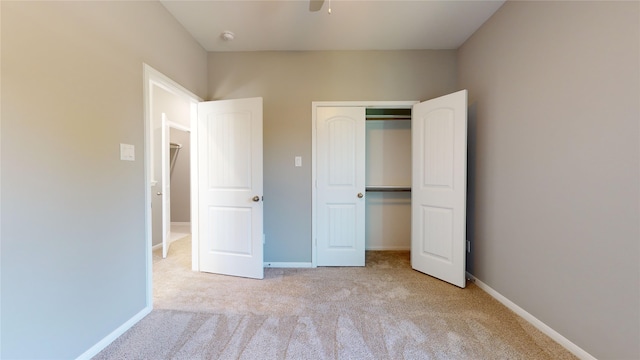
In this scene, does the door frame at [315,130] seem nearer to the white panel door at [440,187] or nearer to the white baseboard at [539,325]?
the white panel door at [440,187]

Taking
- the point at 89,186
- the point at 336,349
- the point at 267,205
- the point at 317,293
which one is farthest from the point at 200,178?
the point at 336,349

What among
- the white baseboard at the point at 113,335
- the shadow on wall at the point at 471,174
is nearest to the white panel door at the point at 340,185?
the shadow on wall at the point at 471,174

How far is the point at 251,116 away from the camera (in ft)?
8.46

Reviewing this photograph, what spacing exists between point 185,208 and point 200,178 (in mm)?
2866

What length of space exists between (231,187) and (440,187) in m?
2.26

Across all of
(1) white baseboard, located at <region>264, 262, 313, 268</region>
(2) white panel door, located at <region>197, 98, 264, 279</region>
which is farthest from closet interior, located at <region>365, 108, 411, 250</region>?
(2) white panel door, located at <region>197, 98, 264, 279</region>

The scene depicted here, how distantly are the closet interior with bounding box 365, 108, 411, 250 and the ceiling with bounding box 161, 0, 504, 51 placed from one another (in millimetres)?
1151

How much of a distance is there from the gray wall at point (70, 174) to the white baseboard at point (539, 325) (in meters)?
3.01

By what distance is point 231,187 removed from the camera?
8.71 ft

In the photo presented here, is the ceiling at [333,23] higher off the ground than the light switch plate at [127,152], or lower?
higher

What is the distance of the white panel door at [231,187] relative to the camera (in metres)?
2.59

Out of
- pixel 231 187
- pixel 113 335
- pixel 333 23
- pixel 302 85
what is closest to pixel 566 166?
pixel 333 23

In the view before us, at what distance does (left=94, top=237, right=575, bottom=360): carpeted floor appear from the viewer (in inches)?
60.8

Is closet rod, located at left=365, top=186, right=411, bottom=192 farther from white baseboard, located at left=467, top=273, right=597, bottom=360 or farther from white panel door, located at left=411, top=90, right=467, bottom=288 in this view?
white baseboard, located at left=467, top=273, right=597, bottom=360
